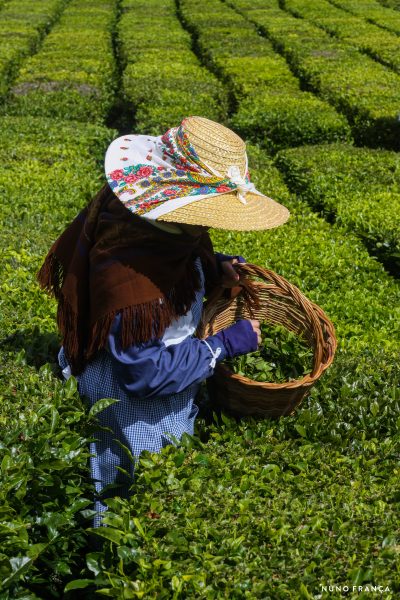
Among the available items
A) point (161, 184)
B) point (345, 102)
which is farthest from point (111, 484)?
point (345, 102)

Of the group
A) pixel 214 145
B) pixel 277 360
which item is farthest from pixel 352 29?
pixel 214 145

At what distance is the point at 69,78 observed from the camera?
11.1 metres

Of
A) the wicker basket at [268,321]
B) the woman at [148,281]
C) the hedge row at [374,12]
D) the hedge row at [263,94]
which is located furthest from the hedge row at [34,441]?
the hedge row at [374,12]

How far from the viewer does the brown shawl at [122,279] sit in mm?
2744

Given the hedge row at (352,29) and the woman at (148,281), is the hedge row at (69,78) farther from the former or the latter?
the woman at (148,281)

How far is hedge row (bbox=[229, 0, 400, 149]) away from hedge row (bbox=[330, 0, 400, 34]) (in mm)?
1954

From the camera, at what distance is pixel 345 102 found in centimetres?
999

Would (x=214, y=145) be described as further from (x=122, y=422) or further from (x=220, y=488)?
(x=220, y=488)

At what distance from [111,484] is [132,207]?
121 cm

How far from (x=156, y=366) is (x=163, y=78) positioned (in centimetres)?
915

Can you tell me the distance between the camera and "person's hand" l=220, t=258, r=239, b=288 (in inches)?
135

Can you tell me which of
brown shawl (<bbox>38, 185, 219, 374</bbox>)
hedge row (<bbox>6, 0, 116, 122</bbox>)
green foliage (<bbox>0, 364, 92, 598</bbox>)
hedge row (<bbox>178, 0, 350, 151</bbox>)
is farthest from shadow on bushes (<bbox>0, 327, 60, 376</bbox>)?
hedge row (<bbox>6, 0, 116, 122</bbox>)

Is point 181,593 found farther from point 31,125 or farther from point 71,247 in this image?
point 31,125

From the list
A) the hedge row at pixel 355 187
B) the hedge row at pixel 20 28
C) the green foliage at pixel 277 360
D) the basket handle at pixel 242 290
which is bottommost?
the hedge row at pixel 20 28
